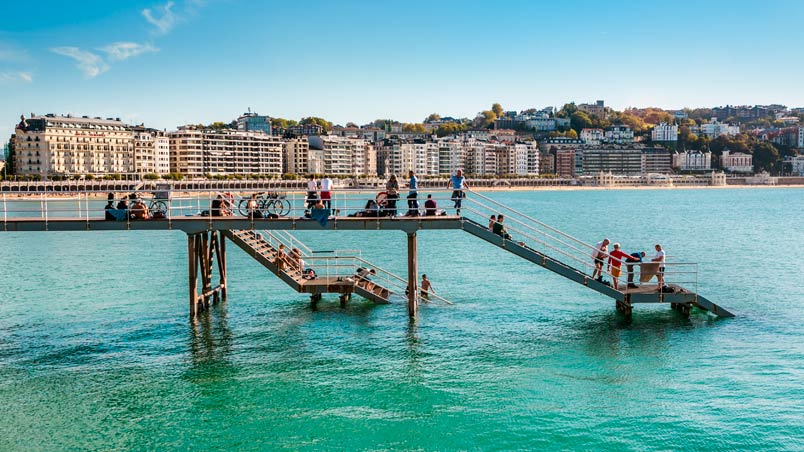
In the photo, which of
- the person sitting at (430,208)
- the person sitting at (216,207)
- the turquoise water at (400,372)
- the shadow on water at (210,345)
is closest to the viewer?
the turquoise water at (400,372)

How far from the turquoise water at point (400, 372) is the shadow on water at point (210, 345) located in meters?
0.12

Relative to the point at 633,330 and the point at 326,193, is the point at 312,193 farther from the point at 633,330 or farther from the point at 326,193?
the point at 633,330

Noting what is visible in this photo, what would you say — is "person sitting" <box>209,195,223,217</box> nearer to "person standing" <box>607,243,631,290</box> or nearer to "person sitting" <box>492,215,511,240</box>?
"person sitting" <box>492,215,511,240</box>

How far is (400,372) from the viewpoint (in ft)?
75.0

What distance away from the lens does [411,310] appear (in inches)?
1161

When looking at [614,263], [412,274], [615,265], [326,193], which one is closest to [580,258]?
[615,265]

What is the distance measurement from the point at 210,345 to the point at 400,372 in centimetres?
730

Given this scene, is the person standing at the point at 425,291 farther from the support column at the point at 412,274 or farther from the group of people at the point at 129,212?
the group of people at the point at 129,212

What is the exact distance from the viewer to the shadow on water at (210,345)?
23.1 meters

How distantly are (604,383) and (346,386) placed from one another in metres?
7.10

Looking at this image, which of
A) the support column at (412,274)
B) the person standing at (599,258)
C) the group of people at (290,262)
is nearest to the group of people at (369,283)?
the group of people at (290,262)

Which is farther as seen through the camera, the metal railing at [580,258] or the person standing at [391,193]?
the metal railing at [580,258]

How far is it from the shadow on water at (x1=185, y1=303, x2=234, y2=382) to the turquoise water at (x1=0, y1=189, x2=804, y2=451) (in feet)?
0.41

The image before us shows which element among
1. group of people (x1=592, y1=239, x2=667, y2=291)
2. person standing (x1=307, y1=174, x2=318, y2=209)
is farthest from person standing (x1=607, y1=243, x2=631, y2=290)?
person standing (x1=307, y1=174, x2=318, y2=209)
